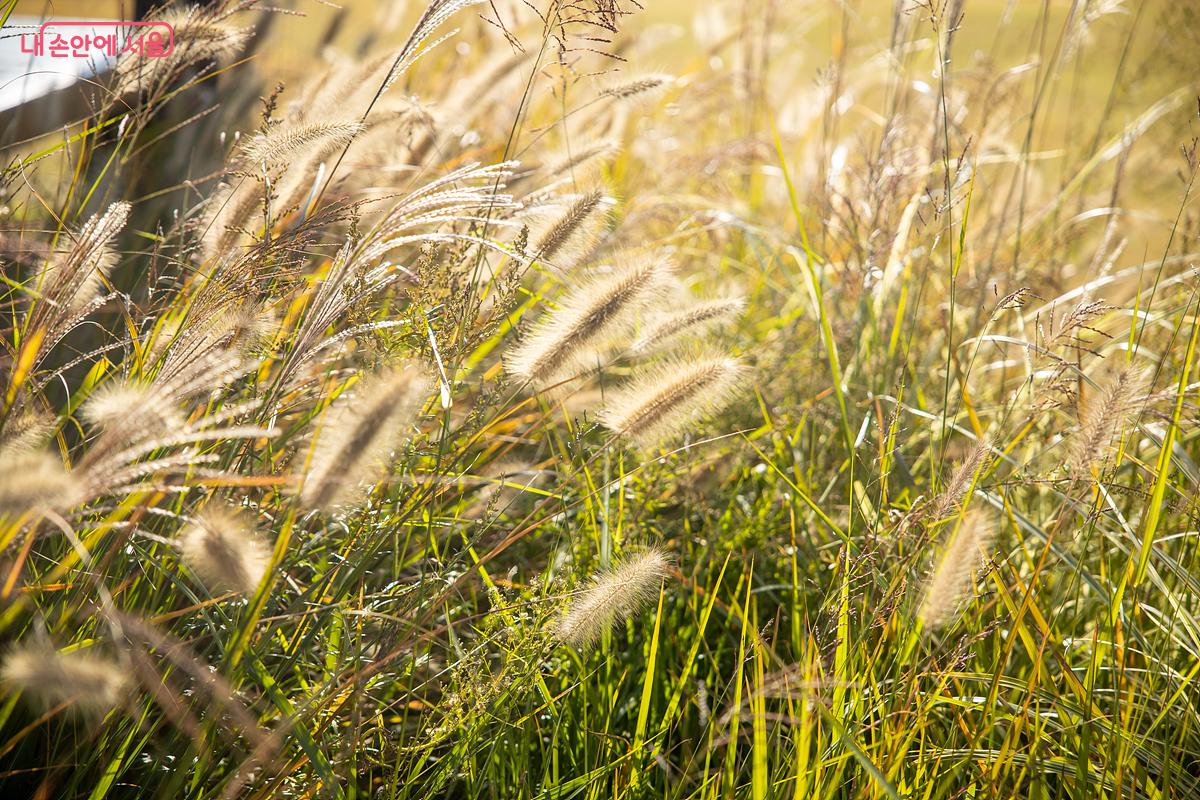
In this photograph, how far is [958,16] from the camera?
157cm

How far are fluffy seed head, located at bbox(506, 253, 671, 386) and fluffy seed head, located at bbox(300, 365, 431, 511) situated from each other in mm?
349

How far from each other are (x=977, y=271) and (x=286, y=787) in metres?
2.29

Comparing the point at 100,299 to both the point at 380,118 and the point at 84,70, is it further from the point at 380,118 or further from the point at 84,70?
the point at 84,70

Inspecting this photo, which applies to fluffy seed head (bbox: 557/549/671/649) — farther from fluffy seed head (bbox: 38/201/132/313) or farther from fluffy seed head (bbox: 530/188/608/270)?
fluffy seed head (bbox: 38/201/132/313)

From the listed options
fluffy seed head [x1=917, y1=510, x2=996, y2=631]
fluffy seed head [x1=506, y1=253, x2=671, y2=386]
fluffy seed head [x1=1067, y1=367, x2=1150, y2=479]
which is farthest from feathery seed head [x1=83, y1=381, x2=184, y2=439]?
fluffy seed head [x1=1067, y1=367, x2=1150, y2=479]

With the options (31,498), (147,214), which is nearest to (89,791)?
(31,498)

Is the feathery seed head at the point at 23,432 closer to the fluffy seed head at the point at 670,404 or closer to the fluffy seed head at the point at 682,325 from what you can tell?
the fluffy seed head at the point at 670,404

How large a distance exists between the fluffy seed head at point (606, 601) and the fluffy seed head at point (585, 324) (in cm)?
33

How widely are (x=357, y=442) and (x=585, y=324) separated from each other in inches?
19.4

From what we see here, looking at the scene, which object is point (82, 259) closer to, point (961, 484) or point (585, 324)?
point (585, 324)

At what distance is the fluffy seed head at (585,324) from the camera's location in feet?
4.27

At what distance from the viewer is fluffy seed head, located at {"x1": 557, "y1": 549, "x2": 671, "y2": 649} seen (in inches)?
45.9

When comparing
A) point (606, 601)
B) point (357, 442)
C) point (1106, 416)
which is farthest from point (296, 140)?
point (1106, 416)

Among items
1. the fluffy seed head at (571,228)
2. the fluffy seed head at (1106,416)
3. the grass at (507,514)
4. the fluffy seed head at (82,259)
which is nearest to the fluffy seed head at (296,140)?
the grass at (507,514)
